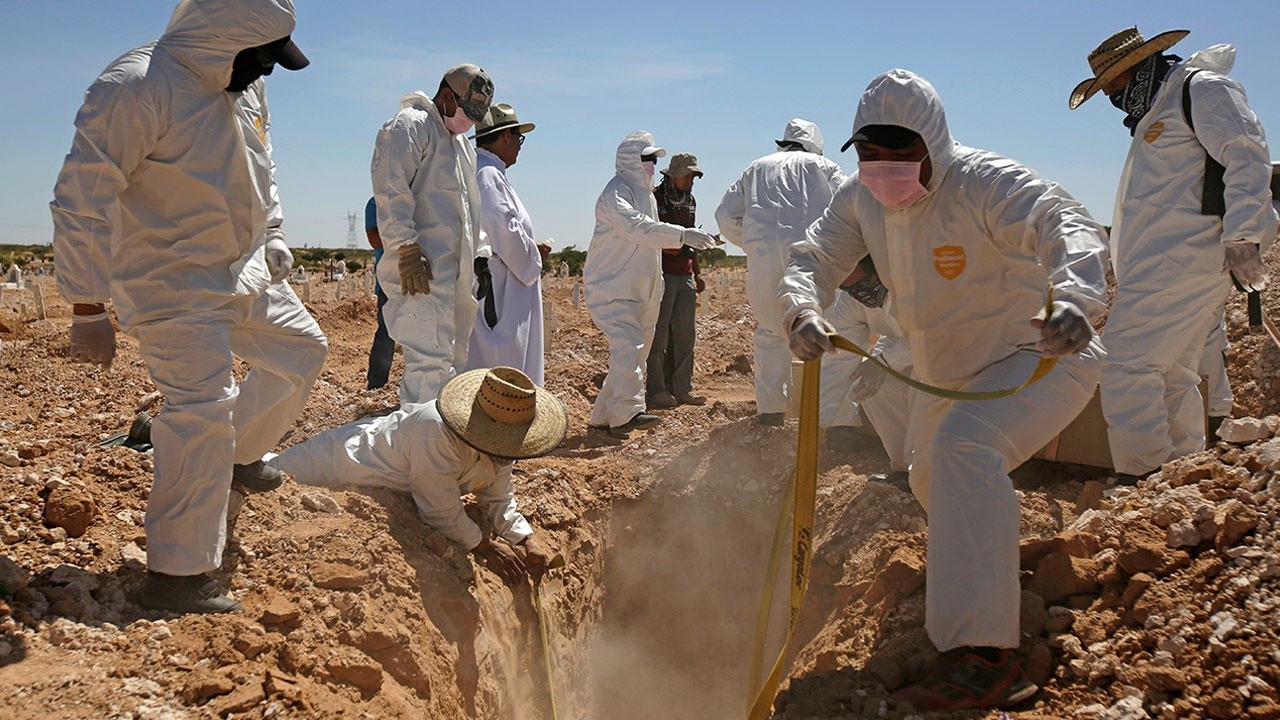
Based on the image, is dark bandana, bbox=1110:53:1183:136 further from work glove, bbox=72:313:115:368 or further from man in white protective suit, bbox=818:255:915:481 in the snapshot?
work glove, bbox=72:313:115:368

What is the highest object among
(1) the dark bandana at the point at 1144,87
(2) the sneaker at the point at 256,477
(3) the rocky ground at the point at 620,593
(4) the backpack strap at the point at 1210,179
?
(1) the dark bandana at the point at 1144,87

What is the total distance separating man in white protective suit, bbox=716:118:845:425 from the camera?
661 centimetres

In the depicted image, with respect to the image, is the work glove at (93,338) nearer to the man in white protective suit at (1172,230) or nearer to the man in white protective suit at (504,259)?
the man in white protective suit at (504,259)

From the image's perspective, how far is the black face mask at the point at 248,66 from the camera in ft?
11.0

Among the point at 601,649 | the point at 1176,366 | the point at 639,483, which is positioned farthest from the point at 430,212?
the point at 1176,366

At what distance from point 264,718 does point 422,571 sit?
1.26 m

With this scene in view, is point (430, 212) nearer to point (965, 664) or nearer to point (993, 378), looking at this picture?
point (993, 378)

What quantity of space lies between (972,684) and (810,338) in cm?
111

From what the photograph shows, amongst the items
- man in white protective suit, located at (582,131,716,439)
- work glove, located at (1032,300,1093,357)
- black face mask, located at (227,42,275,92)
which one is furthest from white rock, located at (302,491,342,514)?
man in white protective suit, located at (582,131,716,439)

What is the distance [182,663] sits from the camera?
2914 millimetres

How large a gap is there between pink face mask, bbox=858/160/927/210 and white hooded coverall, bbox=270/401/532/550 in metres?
1.94

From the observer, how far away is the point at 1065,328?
2768 mm

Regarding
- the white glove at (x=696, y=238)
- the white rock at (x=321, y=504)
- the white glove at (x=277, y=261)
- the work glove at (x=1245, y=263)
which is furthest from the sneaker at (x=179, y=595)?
the work glove at (x=1245, y=263)

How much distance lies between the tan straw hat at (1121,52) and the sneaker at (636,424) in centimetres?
343
